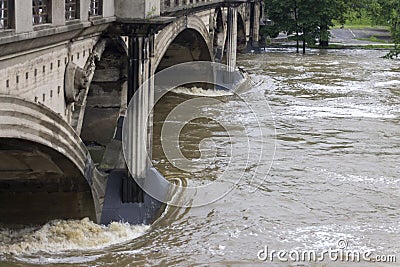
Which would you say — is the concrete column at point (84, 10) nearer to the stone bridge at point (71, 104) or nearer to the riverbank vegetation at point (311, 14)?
the stone bridge at point (71, 104)

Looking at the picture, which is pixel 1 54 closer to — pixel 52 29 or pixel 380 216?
pixel 52 29

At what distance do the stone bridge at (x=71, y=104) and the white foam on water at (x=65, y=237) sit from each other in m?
0.26

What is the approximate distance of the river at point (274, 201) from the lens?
14.8 meters

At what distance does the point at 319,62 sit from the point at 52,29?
36309 mm

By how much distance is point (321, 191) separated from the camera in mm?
19453

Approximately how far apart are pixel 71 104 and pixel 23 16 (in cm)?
348

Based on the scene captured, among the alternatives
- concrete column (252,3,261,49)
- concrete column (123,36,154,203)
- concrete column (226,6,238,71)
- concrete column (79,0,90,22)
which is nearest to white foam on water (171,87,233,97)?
concrete column (226,6,238,71)

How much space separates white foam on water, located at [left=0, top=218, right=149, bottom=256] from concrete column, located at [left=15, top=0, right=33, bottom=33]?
17.8 feet

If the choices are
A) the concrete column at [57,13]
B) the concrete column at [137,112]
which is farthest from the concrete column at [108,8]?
the concrete column at [57,13]

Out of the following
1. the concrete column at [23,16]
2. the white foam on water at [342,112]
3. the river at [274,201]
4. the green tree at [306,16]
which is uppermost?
the concrete column at [23,16]

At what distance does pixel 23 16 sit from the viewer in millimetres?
10453

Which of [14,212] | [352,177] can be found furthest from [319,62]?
[14,212]

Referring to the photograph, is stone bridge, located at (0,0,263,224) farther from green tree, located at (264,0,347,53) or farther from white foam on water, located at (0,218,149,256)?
green tree, located at (264,0,347,53)

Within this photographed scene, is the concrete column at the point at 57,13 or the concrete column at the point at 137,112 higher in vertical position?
the concrete column at the point at 57,13
